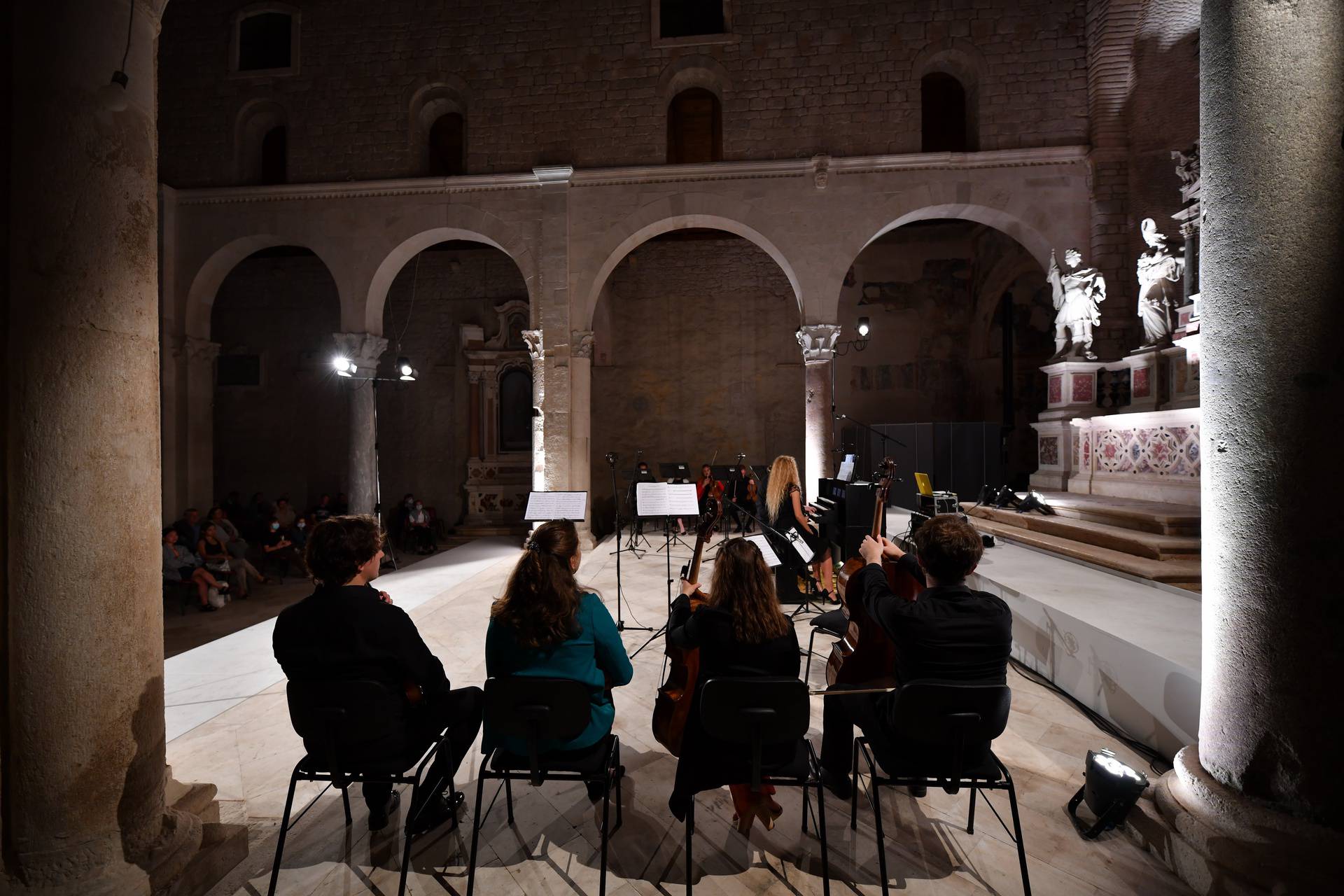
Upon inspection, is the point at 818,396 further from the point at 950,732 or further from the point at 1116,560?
the point at 950,732

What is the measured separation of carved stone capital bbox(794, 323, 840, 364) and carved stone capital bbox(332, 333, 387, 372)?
6.63 meters

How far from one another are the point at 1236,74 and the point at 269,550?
33.1 ft

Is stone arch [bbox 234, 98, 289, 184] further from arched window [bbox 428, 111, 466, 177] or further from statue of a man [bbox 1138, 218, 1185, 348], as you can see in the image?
statue of a man [bbox 1138, 218, 1185, 348]

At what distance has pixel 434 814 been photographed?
7.45ft

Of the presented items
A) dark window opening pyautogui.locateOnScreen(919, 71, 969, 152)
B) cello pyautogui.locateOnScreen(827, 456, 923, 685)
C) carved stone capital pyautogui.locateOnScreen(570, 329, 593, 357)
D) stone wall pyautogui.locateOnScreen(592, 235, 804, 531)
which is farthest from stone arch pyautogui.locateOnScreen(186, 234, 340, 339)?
dark window opening pyautogui.locateOnScreen(919, 71, 969, 152)

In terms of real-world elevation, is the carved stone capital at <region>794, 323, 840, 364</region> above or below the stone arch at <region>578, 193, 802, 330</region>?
below

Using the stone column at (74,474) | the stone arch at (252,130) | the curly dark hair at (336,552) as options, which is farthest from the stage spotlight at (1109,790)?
the stone arch at (252,130)

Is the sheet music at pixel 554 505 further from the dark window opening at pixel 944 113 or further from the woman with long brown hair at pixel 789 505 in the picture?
the dark window opening at pixel 944 113

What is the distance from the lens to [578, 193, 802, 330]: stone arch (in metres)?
8.65

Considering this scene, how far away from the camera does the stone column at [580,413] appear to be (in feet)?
28.7

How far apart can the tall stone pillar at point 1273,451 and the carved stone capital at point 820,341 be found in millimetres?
6461

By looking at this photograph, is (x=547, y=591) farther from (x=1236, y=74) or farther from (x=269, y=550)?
(x=269, y=550)

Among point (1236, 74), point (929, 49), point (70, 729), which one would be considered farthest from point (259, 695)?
point (929, 49)

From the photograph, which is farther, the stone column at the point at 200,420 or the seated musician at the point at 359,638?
the stone column at the point at 200,420
